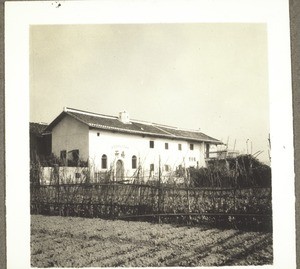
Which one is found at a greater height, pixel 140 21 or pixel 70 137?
pixel 140 21

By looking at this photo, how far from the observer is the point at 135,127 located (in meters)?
1.02

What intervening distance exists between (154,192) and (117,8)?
1.61ft

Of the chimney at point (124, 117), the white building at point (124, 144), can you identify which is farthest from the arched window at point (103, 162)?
the chimney at point (124, 117)

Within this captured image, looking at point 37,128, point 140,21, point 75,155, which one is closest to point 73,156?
point 75,155

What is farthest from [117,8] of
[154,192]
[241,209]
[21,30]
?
[241,209]

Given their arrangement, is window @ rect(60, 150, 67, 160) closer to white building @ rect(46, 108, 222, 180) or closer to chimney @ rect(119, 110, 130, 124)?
white building @ rect(46, 108, 222, 180)

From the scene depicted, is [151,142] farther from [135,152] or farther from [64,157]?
[64,157]

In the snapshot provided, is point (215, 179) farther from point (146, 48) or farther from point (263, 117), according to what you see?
point (146, 48)

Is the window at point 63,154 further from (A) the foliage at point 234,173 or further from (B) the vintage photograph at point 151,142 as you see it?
(A) the foliage at point 234,173

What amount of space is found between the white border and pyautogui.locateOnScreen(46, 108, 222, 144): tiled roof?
0.41 ft

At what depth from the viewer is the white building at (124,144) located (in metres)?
1.01

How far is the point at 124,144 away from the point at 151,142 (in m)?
0.07

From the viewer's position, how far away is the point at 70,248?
1018 mm

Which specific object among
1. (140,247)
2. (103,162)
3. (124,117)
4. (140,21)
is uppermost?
(140,21)
